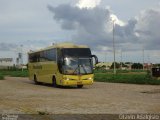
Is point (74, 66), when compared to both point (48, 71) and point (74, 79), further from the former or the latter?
point (48, 71)

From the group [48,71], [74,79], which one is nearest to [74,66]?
[74,79]

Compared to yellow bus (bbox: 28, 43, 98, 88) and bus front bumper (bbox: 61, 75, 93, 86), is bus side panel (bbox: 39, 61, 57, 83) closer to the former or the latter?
yellow bus (bbox: 28, 43, 98, 88)

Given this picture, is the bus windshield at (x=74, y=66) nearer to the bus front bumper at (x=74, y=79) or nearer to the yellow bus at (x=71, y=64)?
the yellow bus at (x=71, y=64)

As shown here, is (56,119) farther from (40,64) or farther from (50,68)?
(40,64)

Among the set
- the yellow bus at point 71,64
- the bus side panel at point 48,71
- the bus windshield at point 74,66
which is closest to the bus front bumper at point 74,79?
the yellow bus at point 71,64

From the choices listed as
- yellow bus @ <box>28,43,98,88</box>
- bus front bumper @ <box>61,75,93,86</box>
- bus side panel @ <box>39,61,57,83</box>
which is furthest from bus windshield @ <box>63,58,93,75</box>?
bus side panel @ <box>39,61,57,83</box>

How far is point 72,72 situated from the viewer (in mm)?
34219

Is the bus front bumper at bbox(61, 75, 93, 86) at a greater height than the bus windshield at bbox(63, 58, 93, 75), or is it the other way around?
the bus windshield at bbox(63, 58, 93, 75)

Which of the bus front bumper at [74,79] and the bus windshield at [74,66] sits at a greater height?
the bus windshield at [74,66]

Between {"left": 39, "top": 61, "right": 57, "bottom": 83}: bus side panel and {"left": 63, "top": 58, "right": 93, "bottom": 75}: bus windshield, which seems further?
{"left": 39, "top": 61, "right": 57, "bottom": 83}: bus side panel

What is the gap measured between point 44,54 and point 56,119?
84.3ft

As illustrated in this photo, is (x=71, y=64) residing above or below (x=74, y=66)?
above

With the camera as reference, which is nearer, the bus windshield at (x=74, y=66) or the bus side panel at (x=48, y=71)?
the bus windshield at (x=74, y=66)

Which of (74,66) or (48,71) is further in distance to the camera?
(48,71)
